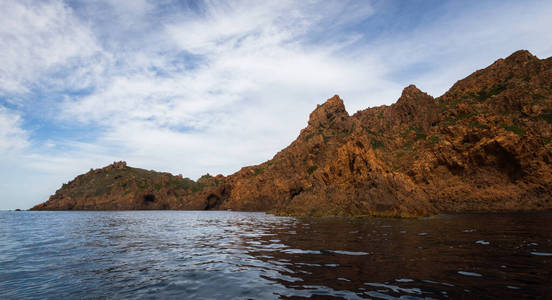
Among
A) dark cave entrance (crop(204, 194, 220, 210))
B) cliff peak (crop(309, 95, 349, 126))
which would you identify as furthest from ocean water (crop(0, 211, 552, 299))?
dark cave entrance (crop(204, 194, 220, 210))

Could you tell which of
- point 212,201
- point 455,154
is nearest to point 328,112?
point 455,154

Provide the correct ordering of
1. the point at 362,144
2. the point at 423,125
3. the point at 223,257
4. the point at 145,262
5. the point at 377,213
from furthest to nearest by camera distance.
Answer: the point at 423,125, the point at 362,144, the point at 377,213, the point at 223,257, the point at 145,262

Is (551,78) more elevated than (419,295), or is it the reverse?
(551,78)

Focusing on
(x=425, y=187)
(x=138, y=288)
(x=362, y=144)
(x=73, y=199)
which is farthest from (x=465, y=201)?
(x=73, y=199)

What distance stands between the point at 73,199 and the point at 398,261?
238 metres

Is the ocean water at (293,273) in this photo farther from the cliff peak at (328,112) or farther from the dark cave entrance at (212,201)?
the dark cave entrance at (212,201)

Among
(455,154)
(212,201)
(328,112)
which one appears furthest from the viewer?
(212,201)

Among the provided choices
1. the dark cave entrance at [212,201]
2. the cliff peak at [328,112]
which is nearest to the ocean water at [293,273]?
the cliff peak at [328,112]

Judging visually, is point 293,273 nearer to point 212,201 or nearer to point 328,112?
point 328,112

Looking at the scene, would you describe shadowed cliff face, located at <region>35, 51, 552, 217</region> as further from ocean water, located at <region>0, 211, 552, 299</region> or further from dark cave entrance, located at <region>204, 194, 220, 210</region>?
dark cave entrance, located at <region>204, 194, 220, 210</region>

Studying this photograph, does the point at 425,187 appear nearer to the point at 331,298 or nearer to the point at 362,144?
the point at 362,144

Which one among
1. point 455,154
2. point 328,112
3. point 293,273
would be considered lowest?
point 293,273

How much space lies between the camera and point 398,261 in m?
12.4

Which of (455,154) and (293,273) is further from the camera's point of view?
(455,154)
